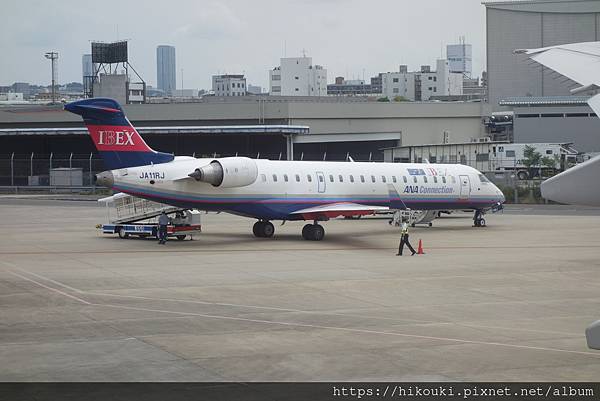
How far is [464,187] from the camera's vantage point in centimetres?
4753

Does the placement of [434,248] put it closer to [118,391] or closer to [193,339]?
[193,339]

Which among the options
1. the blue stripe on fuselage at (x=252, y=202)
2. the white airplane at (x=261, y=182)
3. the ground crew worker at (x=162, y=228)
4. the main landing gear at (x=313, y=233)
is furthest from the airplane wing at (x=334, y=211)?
the ground crew worker at (x=162, y=228)

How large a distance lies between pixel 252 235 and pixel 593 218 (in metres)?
21.2

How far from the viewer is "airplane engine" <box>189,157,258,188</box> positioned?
123 ft

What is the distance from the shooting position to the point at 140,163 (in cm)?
3794

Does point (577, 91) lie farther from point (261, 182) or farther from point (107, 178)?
point (261, 182)

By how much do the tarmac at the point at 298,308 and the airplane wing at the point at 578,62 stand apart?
5611mm

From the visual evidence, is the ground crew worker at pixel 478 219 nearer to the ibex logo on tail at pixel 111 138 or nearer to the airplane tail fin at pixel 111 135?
the airplane tail fin at pixel 111 135

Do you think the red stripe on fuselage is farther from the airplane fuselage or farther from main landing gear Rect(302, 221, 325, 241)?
main landing gear Rect(302, 221, 325, 241)

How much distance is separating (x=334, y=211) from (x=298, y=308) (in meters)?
16.4

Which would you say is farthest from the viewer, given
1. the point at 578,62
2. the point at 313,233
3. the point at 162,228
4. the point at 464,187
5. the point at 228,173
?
the point at 464,187

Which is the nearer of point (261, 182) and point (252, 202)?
point (252, 202)

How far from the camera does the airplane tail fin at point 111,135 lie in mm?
37656

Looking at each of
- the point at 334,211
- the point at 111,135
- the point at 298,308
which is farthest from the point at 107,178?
the point at 298,308
